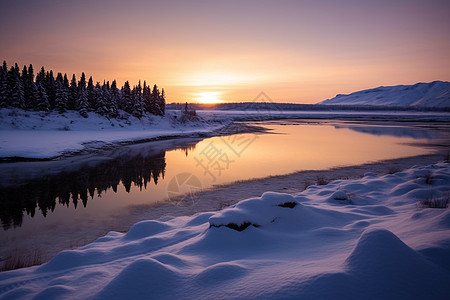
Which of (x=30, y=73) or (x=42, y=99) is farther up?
(x=30, y=73)

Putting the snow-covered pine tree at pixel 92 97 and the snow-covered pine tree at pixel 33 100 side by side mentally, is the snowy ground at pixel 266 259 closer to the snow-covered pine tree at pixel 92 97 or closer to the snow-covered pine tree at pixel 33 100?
the snow-covered pine tree at pixel 33 100

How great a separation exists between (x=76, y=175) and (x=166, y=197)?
7.14 meters

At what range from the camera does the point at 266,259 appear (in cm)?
398

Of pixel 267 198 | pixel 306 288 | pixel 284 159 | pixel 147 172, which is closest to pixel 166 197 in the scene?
pixel 147 172

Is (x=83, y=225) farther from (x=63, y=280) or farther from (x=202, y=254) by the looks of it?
(x=202, y=254)

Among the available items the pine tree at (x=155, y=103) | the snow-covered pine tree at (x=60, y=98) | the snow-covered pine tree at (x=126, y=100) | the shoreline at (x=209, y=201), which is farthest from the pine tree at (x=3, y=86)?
the shoreline at (x=209, y=201)

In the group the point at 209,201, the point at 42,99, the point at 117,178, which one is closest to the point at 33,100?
the point at 42,99

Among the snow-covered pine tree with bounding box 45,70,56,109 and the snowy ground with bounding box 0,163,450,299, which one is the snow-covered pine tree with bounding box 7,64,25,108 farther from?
the snowy ground with bounding box 0,163,450,299

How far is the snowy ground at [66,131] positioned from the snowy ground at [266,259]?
18022 mm

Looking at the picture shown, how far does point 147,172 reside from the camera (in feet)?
53.6

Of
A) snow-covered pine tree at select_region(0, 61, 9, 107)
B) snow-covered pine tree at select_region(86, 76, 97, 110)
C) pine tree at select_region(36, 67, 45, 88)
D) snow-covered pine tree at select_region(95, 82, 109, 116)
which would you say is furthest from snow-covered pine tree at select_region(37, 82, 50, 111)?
snow-covered pine tree at select_region(86, 76, 97, 110)

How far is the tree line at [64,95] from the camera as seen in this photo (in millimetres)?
37562

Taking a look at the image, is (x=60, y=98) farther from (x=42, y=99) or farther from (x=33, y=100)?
(x=33, y=100)

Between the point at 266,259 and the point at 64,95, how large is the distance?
4803cm
